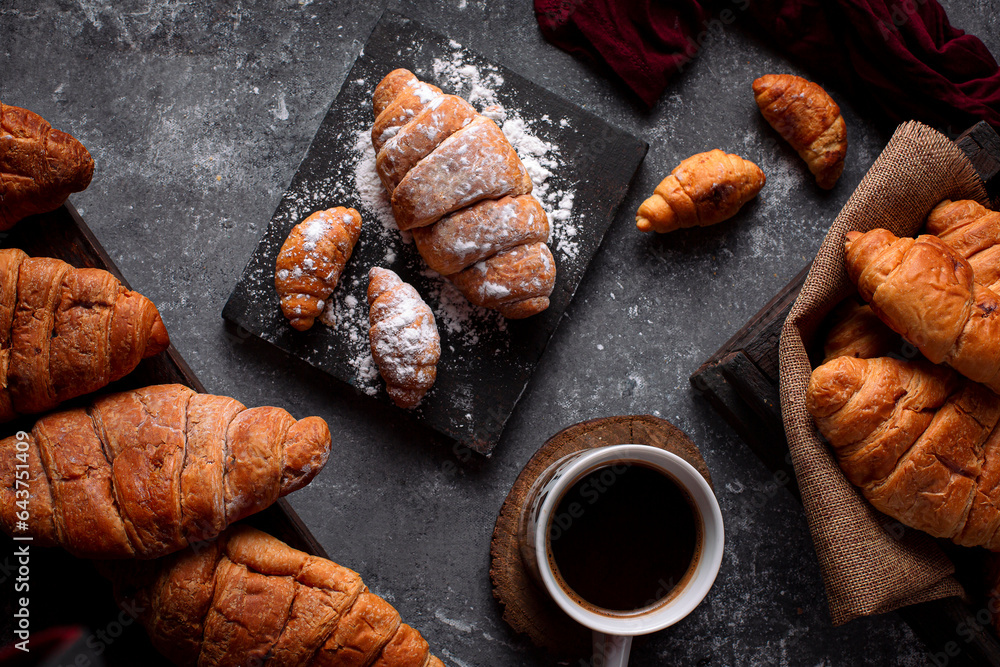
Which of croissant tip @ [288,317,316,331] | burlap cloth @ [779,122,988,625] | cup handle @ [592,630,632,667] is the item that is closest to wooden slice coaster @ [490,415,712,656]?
cup handle @ [592,630,632,667]

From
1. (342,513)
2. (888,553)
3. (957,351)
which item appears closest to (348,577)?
(342,513)

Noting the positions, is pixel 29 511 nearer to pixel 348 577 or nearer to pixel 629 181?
pixel 348 577

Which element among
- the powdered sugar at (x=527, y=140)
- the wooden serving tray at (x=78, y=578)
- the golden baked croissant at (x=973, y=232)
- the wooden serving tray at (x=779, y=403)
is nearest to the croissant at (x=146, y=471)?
the wooden serving tray at (x=78, y=578)

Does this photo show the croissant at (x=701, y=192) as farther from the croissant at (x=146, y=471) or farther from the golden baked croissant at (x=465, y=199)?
the croissant at (x=146, y=471)

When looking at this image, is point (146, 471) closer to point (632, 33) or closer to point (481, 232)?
point (481, 232)

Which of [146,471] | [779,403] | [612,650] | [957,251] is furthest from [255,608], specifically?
[957,251]

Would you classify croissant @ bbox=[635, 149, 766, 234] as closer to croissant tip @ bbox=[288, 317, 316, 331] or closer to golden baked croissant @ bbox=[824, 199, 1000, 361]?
golden baked croissant @ bbox=[824, 199, 1000, 361]
